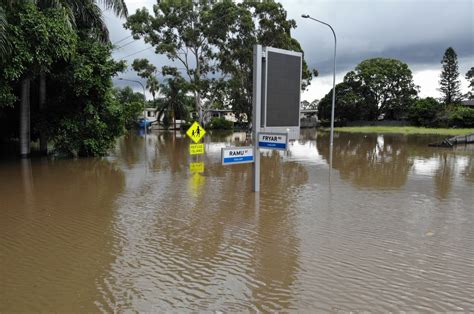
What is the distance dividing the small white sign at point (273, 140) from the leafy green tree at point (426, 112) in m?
55.1

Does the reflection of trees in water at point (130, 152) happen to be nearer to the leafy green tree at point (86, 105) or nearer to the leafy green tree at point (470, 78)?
the leafy green tree at point (86, 105)

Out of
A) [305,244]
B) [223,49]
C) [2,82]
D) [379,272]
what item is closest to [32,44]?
[2,82]

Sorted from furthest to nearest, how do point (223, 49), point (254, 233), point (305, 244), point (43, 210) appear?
point (223, 49) < point (43, 210) < point (254, 233) < point (305, 244)

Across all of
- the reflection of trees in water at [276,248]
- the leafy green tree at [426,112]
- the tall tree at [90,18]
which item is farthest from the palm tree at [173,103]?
the reflection of trees in water at [276,248]

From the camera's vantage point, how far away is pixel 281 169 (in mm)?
16281

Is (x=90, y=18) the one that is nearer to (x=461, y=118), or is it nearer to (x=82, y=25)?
(x=82, y=25)

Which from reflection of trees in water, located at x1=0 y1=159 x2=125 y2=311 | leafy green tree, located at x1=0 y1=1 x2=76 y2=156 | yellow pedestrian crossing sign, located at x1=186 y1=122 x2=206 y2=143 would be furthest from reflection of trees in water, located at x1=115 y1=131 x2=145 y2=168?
reflection of trees in water, located at x1=0 y1=159 x2=125 y2=311

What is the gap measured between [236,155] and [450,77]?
72942 mm

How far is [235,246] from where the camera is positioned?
627 centimetres

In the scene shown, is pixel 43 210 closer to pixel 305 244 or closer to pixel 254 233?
pixel 254 233

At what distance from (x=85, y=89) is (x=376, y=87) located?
2398 inches

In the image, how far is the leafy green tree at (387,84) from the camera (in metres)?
67.6

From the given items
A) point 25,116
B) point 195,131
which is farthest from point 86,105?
point 195,131

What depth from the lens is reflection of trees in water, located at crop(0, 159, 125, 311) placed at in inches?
180
